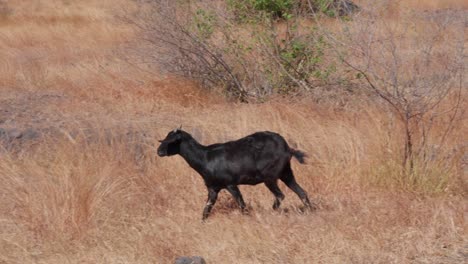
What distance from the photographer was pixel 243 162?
7.12 m

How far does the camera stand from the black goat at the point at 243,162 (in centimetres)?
707

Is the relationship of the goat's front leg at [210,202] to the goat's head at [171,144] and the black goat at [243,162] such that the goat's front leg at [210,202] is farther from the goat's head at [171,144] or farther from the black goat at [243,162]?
the goat's head at [171,144]

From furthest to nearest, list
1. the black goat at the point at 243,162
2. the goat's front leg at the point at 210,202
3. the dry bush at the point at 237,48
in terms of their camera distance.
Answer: the dry bush at the point at 237,48 → the goat's front leg at the point at 210,202 → the black goat at the point at 243,162

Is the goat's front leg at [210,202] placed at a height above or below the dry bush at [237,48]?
above

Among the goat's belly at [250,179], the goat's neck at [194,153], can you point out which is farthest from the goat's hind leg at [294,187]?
the goat's neck at [194,153]

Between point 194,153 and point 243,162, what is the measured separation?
0.55m

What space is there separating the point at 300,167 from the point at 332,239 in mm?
2029

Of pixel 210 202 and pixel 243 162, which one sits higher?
pixel 243 162

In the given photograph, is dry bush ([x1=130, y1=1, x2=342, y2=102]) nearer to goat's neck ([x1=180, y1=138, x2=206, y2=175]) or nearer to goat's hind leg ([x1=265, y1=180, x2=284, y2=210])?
goat's neck ([x1=180, y1=138, x2=206, y2=175])

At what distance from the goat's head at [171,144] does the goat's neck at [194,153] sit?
0.17 ft

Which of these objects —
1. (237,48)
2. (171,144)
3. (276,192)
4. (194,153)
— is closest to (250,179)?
(276,192)

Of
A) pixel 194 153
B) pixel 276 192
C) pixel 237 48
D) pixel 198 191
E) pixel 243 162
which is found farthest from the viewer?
pixel 237 48

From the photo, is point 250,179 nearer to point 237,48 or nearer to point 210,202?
point 210,202

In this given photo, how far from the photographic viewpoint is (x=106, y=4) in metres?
26.8
